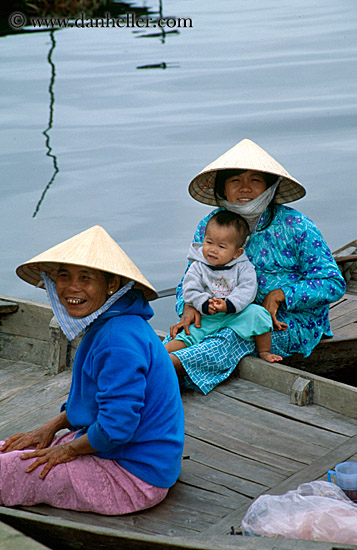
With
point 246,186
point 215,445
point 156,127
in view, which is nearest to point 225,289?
point 246,186

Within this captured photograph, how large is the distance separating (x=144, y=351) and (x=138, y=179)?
29.8 feet

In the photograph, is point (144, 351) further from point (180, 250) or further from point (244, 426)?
point (180, 250)

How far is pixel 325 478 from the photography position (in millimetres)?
2697

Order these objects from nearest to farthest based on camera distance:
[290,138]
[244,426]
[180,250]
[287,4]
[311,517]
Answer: [311,517] < [244,426] < [180,250] < [290,138] < [287,4]

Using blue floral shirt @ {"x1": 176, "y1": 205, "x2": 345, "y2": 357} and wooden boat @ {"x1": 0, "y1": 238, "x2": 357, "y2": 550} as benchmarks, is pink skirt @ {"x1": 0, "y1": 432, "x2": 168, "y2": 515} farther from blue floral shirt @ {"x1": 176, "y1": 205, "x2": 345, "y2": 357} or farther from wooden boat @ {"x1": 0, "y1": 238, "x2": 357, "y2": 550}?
blue floral shirt @ {"x1": 176, "y1": 205, "x2": 345, "y2": 357}

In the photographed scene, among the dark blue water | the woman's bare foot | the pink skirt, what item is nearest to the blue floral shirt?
the woman's bare foot

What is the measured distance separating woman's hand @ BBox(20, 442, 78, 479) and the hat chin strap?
1.52 metres

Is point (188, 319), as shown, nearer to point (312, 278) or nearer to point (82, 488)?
point (312, 278)

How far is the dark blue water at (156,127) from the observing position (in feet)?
31.7

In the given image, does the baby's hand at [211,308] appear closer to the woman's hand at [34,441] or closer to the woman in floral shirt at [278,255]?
the woman in floral shirt at [278,255]

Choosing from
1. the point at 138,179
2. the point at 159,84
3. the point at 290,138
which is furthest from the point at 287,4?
the point at 138,179

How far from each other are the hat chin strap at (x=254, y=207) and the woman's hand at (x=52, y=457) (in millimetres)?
1519

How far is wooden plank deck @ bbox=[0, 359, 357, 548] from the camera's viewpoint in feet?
8.32

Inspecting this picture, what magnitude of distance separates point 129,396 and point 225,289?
139 cm
